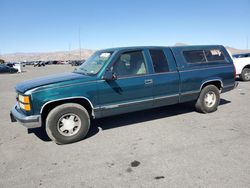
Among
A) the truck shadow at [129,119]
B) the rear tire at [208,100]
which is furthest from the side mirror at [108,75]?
the rear tire at [208,100]

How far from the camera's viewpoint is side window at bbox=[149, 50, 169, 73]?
545 cm

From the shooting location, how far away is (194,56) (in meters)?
6.24

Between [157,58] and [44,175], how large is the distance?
356 centimetres

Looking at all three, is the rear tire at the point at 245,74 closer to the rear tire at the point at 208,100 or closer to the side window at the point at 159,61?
the rear tire at the point at 208,100

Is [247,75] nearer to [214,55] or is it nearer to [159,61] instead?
[214,55]

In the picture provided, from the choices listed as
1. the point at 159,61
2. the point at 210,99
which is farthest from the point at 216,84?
the point at 159,61

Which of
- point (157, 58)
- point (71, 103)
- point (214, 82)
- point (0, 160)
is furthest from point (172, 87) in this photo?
point (0, 160)

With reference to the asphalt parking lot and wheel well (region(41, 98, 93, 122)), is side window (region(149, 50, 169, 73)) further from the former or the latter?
wheel well (region(41, 98, 93, 122))

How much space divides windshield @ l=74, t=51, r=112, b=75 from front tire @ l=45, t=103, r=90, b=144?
3.04 feet

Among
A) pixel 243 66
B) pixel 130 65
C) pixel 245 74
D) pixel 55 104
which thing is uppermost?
pixel 130 65

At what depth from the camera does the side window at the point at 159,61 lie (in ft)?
17.9

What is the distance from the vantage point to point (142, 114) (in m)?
6.55

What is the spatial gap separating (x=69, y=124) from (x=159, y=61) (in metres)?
2.57

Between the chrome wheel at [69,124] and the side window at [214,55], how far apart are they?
404 centimetres
